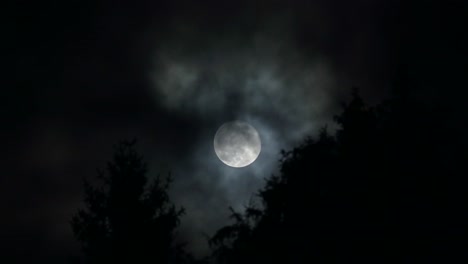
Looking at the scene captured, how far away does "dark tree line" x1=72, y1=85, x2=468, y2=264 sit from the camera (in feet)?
44.7

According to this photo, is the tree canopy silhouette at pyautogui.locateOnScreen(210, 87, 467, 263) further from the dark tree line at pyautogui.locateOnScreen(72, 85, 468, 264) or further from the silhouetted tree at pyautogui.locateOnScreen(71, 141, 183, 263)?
the silhouetted tree at pyautogui.locateOnScreen(71, 141, 183, 263)

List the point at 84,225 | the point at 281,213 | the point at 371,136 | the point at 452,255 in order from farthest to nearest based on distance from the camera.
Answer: the point at 84,225 < the point at 281,213 < the point at 371,136 < the point at 452,255

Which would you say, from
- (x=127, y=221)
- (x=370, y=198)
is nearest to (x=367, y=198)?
(x=370, y=198)

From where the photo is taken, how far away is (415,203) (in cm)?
1373

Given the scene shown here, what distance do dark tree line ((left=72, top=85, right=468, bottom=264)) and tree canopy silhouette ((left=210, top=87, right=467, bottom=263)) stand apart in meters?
0.03

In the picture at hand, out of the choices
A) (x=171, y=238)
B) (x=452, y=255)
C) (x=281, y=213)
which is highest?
(x=171, y=238)

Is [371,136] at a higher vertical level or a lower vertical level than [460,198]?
higher

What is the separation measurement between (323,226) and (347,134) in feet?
9.92

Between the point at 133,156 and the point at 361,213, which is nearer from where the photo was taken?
the point at 361,213

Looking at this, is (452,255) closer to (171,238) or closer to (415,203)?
(415,203)

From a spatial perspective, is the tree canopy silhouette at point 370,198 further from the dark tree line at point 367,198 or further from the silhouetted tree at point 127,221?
the silhouetted tree at point 127,221

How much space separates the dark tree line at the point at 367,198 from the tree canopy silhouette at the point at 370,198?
26 millimetres

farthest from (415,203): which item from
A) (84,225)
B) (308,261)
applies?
(84,225)

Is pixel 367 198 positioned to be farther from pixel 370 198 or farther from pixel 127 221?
pixel 127 221
